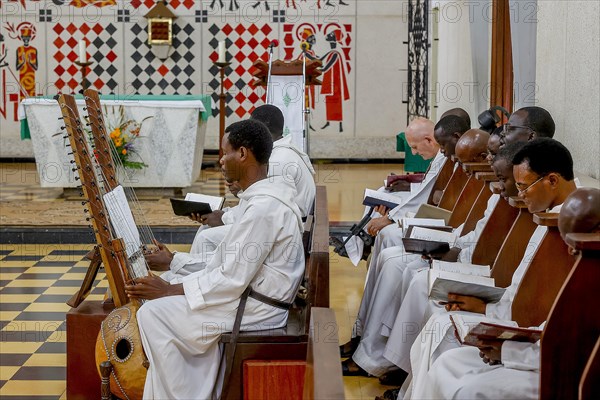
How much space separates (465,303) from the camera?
357 cm

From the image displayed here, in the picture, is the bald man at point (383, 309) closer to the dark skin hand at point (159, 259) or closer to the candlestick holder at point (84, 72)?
the dark skin hand at point (159, 259)

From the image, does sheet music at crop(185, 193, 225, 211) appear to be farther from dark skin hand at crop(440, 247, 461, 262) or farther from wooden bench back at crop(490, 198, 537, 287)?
wooden bench back at crop(490, 198, 537, 287)

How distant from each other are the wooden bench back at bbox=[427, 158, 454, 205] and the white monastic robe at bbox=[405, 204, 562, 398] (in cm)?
230

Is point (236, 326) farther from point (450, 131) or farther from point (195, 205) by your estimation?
point (450, 131)

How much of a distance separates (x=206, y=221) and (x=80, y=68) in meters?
8.91

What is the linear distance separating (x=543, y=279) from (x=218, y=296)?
3.92 ft

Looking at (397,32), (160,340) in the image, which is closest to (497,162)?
(160,340)

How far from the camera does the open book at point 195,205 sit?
17.1 feet

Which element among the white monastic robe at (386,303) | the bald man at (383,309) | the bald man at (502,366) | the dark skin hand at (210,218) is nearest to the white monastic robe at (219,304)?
the bald man at (502,366)

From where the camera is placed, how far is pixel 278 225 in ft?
11.7

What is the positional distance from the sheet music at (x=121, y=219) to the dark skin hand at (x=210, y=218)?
1403 mm

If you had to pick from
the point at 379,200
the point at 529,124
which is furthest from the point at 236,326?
the point at 379,200

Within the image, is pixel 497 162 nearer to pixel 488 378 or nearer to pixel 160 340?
pixel 488 378

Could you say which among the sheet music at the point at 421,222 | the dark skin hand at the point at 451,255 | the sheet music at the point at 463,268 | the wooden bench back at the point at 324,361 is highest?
the wooden bench back at the point at 324,361
